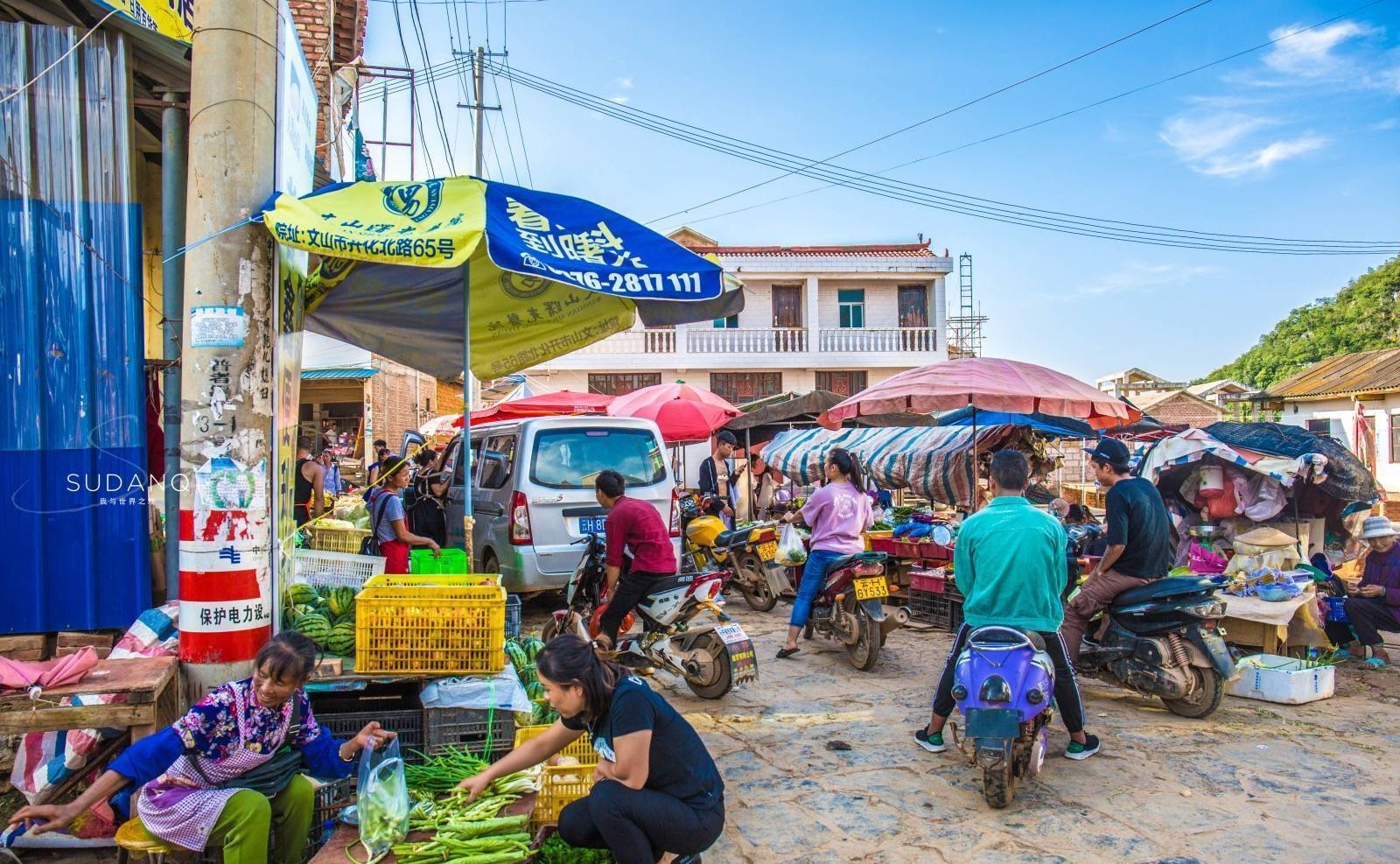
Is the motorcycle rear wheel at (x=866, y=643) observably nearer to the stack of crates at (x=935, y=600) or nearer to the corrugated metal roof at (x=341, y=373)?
the stack of crates at (x=935, y=600)

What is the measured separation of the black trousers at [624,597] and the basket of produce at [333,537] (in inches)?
74.9

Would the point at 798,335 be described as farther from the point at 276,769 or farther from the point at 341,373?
the point at 276,769

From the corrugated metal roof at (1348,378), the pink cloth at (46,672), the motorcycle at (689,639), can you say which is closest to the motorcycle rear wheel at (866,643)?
the motorcycle at (689,639)

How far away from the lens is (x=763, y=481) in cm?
1453

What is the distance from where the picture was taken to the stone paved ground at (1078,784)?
391 centimetres

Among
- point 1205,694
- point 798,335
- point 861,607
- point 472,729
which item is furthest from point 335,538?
point 798,335

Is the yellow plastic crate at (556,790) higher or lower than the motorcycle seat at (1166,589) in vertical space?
lower

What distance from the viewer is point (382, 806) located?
325 centimetres

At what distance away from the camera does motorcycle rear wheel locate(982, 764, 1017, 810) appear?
4.23 metres

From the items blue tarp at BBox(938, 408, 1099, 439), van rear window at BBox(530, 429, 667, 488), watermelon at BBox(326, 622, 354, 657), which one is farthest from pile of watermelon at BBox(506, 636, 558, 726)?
blue tarp at BBox(938, 408, 1099, 439)

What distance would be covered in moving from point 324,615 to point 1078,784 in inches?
158

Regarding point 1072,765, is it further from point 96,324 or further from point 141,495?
point 96,324

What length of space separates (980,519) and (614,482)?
2.41 meters

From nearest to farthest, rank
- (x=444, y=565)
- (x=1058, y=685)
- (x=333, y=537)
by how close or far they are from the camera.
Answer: (x=1058, y=685)
(x=444, y=565)
(x=333, y=537)
